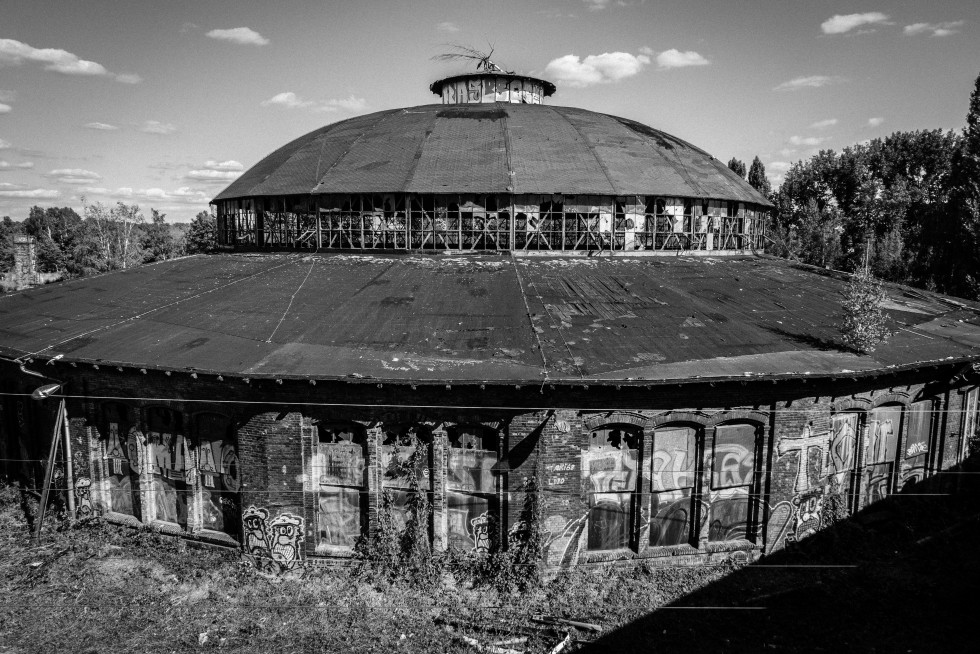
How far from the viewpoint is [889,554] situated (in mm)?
15812

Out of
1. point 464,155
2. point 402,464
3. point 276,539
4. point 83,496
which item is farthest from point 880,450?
point 83,496

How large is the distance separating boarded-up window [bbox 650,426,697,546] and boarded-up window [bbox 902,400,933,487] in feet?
22.7

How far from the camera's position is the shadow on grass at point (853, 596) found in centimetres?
1220

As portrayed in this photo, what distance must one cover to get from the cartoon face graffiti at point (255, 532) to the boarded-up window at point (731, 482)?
405 inches

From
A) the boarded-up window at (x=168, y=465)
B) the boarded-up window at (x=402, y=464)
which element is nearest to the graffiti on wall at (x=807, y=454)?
the boarded-up window at (x=402, y=464)

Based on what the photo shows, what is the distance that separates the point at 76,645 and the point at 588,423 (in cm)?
1062

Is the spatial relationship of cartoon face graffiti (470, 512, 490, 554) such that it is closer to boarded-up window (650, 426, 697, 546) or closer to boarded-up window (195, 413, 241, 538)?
boarded-up window (650, 426, 697, 546)

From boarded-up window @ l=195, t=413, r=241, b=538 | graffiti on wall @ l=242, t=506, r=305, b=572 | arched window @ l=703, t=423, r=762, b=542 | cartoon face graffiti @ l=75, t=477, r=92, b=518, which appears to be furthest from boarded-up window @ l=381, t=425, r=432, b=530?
cartoon face graffiti @ l=75, t=477, r=92, b=518

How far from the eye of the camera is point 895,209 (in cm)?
5181

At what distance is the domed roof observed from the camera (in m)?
21.7

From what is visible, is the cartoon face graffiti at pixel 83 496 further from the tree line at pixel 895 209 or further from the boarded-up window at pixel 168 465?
the tree line at pixel 895 209

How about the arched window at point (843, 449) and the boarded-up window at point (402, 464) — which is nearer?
the boarded-up window at point (402, 464)

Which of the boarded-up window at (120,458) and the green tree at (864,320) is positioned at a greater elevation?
the green tree at (864,320)

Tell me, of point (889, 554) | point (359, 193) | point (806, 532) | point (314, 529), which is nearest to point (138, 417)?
point (314, 529)
